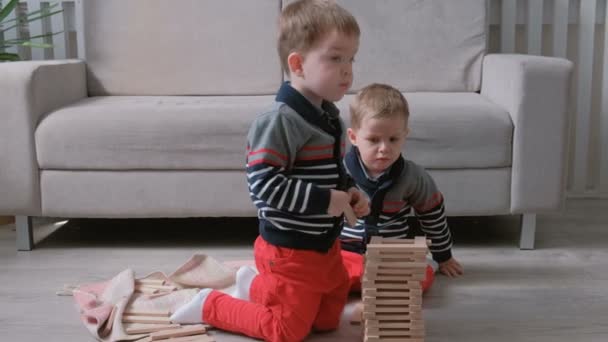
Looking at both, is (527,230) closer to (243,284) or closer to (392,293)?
(392,293)

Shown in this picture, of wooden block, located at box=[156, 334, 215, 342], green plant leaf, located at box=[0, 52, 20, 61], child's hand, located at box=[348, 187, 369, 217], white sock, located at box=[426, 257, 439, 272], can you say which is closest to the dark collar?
child's hand, located at box=[348, 187, 369, 217]

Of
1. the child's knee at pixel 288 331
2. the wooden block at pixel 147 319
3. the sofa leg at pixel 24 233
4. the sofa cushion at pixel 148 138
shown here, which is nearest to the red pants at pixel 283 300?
the child's knee at pixel 288 331

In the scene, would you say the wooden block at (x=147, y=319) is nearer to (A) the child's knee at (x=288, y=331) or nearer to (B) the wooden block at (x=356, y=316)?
(A) the child's knee at (x=288, y=331)

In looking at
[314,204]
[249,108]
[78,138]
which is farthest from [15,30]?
[314,204]

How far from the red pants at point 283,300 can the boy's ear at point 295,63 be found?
0.37 metres

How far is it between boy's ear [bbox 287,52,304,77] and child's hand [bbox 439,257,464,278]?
30.8 inches

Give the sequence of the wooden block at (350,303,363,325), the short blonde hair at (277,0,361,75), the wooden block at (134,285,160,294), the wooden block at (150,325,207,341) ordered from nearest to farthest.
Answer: the short blonde hair at (277,0,361,75) < the wooden block at (150,325,207,341) < the wooden block at (350,303,363,325) < the wooden block at (134,285,160,294)

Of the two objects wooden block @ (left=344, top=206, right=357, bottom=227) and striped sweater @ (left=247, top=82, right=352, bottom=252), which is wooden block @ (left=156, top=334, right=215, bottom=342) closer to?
striped sweater @ (left=247, top=82, right=352, bottom=252)

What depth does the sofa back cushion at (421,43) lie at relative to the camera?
8.31ft

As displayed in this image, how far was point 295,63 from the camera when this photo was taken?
1.42 meters

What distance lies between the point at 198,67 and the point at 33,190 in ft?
2.52

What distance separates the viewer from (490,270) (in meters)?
1.96

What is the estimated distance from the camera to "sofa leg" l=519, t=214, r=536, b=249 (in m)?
2.12

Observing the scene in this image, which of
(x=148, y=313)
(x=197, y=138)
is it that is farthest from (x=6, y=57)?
(x=148, y=313)
